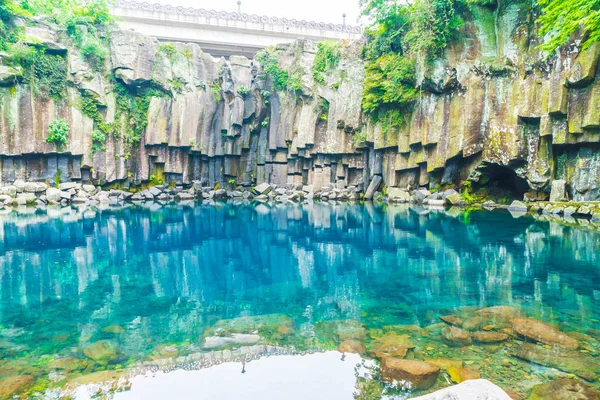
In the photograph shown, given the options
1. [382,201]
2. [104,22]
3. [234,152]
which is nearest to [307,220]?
[382,201]

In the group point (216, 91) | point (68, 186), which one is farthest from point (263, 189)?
point (68, 186)

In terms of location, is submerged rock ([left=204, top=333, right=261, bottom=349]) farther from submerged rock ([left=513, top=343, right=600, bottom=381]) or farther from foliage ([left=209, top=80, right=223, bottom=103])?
foliage ([left=209, top=80, right=223, bottom=103])

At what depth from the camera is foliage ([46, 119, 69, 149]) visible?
23.7 m

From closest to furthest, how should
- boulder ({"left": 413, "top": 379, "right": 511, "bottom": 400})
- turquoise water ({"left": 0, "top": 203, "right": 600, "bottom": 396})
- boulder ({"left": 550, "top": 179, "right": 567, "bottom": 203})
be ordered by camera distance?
boulder ({"left": 413, "top": 379, "right": 511, "bottom": 400})
turquoise water ({"left": 0, "top": 203, "right": 600, "bottom": 396})
boulder ({"left": 550, "top": 179, "right": 567, "bottom": 203})

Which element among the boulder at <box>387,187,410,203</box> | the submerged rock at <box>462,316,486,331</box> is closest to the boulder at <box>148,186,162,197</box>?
the boulder at <box>387,187,410,203</box>

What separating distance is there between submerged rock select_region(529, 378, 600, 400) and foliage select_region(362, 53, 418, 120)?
20.3m

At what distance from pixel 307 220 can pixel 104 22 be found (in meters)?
20.4

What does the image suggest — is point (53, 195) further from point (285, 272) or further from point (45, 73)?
point (285, 272)

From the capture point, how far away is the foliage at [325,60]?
87.8 ft

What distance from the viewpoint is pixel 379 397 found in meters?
3.24

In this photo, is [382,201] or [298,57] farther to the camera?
[298,57]

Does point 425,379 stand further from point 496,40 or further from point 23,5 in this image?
point 23,5

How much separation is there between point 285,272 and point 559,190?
44.0 feet

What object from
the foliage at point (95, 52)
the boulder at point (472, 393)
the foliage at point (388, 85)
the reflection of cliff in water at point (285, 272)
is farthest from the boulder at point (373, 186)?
the boulder at point (472, 393)
